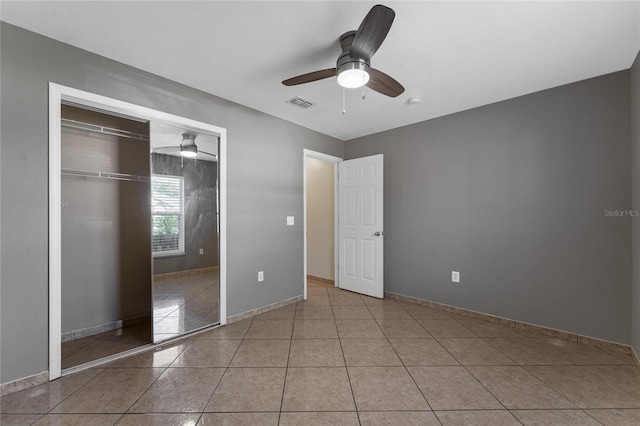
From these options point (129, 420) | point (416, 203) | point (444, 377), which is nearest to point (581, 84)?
point (416, 203)

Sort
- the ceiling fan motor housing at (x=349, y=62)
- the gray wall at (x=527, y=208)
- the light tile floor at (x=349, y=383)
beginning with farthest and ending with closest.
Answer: the gray wall at (x=527, y=208)
the ceiling fan motor housing at (x=349, y=62)
the light tile floor at (x=349, y=383)

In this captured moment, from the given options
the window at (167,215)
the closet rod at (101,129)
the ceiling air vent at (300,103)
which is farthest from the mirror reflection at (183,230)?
the ceiling air vent at (300,103)

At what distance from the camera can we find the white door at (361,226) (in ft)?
13.3

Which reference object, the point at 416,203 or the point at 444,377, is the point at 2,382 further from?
the point at 416,203

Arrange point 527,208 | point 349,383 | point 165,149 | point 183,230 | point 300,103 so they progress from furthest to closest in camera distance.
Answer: point 300,103, point 527,208, point 183,230, point 165,149, point 349,383

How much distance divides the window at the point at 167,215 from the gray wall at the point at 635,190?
3.97 m

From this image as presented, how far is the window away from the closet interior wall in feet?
1.85

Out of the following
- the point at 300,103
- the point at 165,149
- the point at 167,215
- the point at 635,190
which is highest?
the point at 300,103

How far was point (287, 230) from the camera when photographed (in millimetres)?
3736

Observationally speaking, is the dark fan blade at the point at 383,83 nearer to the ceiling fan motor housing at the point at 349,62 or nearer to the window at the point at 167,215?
the ceiling fan motor housing at the point at 349,62

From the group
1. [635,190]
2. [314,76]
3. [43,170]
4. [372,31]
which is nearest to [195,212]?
[43,170]

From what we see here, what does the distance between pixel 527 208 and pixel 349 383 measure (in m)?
2.53

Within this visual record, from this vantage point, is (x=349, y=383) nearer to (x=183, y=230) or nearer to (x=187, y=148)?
(x=183, y=230)

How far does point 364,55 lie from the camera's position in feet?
5.77
